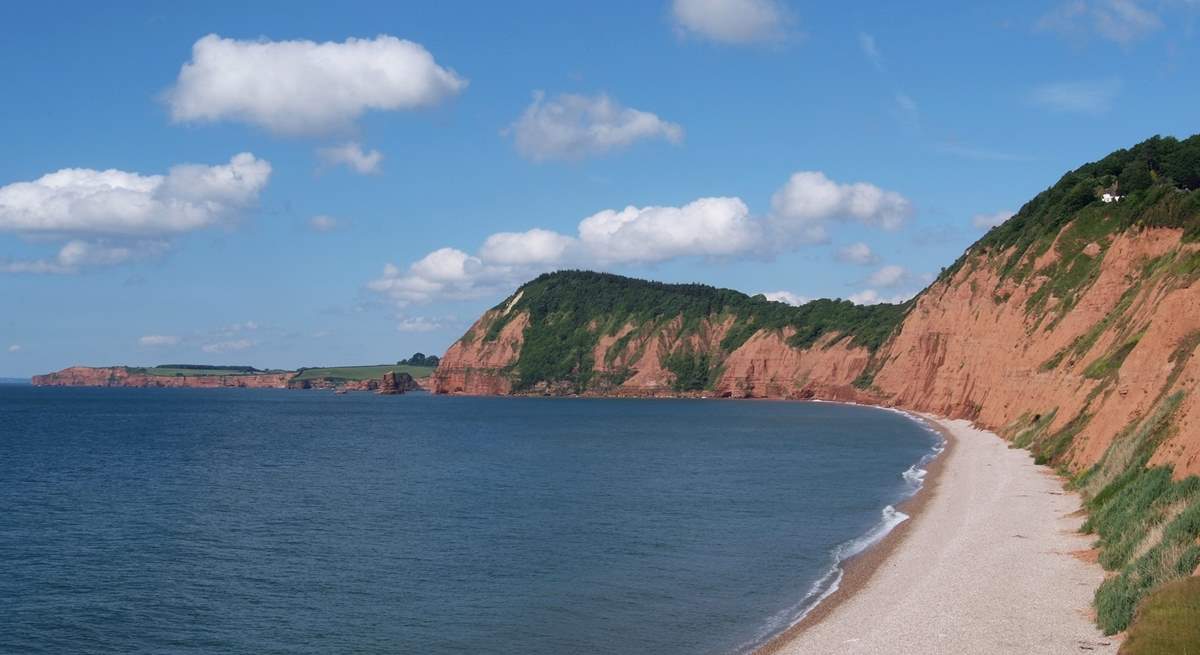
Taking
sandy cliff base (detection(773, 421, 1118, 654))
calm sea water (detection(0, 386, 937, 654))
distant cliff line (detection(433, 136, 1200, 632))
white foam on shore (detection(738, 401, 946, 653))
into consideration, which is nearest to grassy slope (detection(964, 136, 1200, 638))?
distant cliff line (detection(433, 136, 1200, 632))

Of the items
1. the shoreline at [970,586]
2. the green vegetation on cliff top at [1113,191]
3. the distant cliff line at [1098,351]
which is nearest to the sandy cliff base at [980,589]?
the shoreline at [970,586]

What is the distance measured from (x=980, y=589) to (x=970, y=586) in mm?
461

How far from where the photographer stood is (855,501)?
44125mm

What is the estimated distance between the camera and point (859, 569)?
2895 centimetres

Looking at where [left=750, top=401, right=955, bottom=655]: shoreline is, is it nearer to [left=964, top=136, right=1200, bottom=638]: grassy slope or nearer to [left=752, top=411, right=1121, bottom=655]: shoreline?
[left=752, top=411, right=1121, bottom=655]: shoreline

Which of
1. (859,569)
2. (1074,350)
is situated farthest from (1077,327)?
(859,569)

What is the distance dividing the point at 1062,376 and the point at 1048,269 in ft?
100.0

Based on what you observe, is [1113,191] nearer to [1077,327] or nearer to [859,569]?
[1077,327]

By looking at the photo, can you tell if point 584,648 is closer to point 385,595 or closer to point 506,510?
point 385,595

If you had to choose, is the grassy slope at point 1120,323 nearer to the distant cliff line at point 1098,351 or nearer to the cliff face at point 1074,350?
the distant cliff line at point 1098,351

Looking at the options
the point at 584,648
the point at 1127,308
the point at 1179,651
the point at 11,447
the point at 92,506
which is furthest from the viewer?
the point at 11,447

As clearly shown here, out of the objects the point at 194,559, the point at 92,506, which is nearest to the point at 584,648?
the point at 194,559

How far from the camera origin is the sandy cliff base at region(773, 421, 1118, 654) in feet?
65.2

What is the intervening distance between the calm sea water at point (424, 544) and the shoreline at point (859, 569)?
2.27ft
